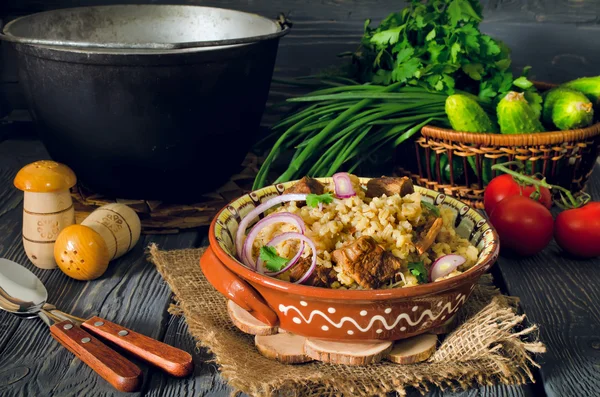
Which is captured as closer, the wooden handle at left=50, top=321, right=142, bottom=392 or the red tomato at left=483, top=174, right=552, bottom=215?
the wooden handle at left=50, top=321, right=142, bottom=392

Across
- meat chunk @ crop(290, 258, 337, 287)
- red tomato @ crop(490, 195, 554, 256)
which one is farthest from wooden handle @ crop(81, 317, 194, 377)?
red tomato @ crop(490, 195, 554, 256)

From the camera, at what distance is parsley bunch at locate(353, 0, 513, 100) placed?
1.94 metres

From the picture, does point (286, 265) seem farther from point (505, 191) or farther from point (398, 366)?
point (505, 191)

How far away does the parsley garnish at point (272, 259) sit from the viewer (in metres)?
1.28

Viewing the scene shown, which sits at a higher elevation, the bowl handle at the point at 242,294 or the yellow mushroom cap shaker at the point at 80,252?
the bowl handle at the point at 242,294

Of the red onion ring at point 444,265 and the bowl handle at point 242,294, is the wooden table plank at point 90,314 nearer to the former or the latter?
the bowl handle at point 242,294

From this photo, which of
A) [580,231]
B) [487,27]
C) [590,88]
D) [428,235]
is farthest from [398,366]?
[487,27]

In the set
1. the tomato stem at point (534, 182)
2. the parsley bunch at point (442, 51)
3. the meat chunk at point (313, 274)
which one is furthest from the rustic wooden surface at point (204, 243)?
the parsley bunch at point (442, 51)

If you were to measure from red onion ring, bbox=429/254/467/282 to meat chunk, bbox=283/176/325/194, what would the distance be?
0.32m

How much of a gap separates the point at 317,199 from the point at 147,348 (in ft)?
1.47

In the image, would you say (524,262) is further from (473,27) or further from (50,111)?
(50,111)

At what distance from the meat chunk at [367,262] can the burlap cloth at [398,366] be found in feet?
0.55

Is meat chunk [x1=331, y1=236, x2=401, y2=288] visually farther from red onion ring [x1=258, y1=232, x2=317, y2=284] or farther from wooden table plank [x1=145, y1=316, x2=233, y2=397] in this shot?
wooden table plank [x1=145, y1=316, x2=233, y2=397]

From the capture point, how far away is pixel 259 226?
1352mm
